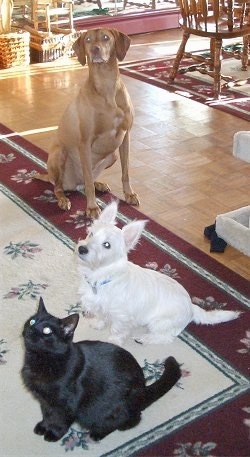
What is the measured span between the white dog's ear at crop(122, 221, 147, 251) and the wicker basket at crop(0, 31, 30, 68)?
364 centimetres

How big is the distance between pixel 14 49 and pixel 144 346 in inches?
145

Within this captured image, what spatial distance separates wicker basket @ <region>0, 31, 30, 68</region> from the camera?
5.01 m

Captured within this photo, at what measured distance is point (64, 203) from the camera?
9.72 feet

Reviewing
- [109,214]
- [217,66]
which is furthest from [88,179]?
[217,66]

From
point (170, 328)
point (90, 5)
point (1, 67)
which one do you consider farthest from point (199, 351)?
point (90, 5)

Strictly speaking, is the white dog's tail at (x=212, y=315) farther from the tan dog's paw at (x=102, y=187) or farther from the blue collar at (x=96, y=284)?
the tan dog's paw at (x=102, y=187)

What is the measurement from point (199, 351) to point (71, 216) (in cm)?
110

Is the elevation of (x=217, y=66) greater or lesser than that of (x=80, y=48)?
lesser

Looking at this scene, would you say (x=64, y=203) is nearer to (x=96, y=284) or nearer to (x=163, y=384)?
(x=96, y=284)

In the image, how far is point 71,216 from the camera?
2889mm

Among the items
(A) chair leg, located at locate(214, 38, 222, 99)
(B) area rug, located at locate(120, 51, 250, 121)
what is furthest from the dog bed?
(A) chair leg, located at locate(214, 38, 222, 99)

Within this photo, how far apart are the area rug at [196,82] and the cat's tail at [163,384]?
259 cm

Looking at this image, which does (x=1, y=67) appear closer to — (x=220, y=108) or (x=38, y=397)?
(x=220, y=108)

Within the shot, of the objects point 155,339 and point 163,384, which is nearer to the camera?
point 163,384
